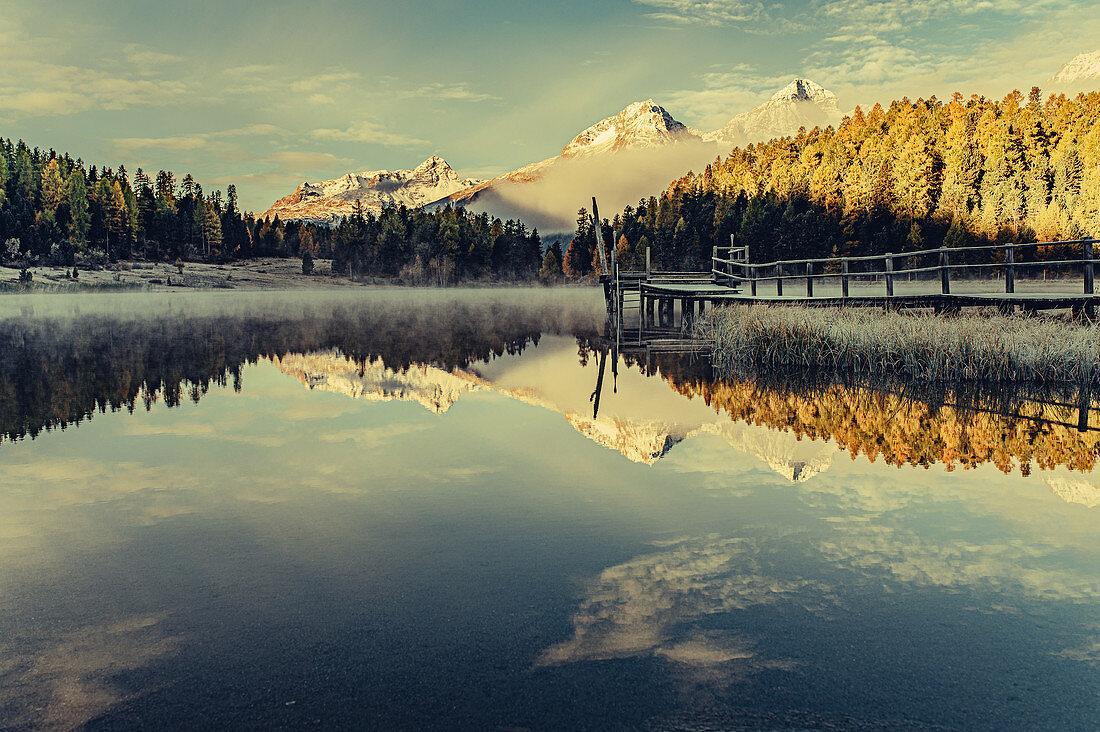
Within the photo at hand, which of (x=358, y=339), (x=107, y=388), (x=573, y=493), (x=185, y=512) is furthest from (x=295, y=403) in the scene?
(x=358, y=339)

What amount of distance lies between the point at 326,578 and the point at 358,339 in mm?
25107

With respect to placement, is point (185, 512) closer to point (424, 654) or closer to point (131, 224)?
point (424, 654)

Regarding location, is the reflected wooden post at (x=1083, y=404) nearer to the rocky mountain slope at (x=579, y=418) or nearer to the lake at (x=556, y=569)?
the lake at (x=556, y=569)

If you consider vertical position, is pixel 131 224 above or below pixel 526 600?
above

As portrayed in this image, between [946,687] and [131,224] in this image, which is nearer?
[946,687]

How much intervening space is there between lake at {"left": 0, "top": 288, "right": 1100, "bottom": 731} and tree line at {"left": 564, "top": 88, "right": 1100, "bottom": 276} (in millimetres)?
38882

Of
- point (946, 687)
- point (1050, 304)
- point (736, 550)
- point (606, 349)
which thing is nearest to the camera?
point (946, 687)

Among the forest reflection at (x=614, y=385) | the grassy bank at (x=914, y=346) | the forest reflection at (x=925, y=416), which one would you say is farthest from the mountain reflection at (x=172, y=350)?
the forest reflection at (x=925, y=416)

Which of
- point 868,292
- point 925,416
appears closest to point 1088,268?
point 925,416

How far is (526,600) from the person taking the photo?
16.8 feet

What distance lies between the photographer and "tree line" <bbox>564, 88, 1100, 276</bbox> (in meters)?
63.0

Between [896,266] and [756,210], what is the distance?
17.7 meters

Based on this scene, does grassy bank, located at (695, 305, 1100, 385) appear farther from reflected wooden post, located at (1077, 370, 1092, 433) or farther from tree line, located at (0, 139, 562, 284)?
tree line, located at (0, 139, 562, 284)

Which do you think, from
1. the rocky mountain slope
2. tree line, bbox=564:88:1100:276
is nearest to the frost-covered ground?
tree line, bbox=564:88:1100:276
